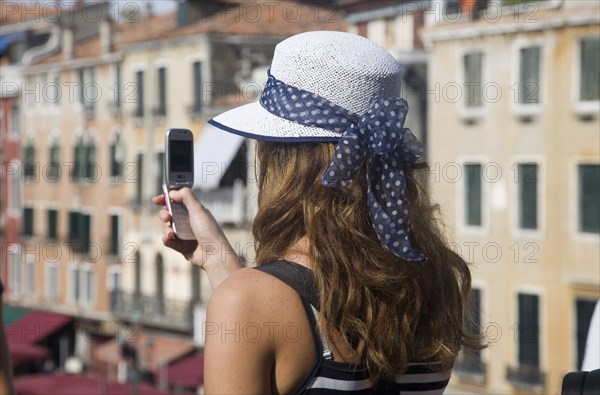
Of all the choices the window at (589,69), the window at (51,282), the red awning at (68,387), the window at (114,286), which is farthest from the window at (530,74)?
the window at (51,282)

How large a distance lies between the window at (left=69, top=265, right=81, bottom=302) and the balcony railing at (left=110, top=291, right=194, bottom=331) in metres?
1.37

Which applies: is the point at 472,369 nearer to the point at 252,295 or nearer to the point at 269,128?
the point at 269,128

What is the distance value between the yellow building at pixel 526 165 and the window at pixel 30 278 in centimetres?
1211

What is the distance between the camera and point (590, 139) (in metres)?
12.3

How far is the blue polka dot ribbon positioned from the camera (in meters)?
1.29

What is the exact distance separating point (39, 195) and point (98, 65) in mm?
3971

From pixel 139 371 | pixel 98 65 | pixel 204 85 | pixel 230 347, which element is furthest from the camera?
pixel 98 65

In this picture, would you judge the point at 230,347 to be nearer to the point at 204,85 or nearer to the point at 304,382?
the point at 304,382

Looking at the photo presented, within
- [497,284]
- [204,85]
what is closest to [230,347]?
[497,284]

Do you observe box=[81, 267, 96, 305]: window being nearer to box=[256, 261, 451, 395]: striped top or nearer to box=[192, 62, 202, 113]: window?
box=[192, 62, 202, 113]: window

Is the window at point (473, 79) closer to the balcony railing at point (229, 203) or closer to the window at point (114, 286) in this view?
the balcony railing at point (229, 203)

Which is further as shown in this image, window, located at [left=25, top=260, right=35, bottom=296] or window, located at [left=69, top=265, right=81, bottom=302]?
window, located at [left=25, top=260, right=35, bottom=296]

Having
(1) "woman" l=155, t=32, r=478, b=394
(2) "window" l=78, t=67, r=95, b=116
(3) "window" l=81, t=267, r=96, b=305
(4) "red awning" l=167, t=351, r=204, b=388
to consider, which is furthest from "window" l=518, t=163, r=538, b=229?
(1) "woman" l=155, t=32, r=478, b=394

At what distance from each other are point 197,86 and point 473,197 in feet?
22.6
